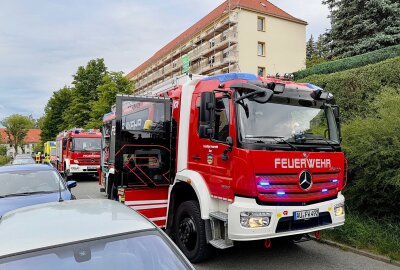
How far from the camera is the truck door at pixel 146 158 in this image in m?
6.99

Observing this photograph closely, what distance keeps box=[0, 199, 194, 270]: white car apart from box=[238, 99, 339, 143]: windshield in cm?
246

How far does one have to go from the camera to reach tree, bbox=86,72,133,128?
3069 centimetres

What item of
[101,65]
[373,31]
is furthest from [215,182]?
[101,65]

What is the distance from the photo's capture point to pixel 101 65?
1769 inches

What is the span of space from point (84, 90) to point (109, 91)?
14.3 metres

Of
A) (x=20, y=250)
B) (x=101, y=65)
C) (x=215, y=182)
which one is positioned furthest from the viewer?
(x=101, y=65)

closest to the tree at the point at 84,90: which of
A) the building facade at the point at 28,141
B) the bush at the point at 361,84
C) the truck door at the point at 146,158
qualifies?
the bush at the point at 361,84

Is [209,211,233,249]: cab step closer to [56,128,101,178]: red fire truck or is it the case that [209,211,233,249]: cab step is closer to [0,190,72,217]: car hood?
[0,190,72,217]: car hood

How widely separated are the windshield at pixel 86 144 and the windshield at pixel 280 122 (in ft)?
Result: 56.5

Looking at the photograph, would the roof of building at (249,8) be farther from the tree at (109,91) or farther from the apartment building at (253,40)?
the tree at (109,91)

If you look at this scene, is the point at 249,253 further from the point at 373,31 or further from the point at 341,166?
the point at 373,31

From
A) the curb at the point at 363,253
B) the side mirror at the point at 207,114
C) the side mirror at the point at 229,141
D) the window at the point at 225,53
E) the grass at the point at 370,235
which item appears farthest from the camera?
the window at the point at 225,53

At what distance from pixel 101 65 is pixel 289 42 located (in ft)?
81.7

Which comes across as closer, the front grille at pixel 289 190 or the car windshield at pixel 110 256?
the car windshield at pixel 110 256
